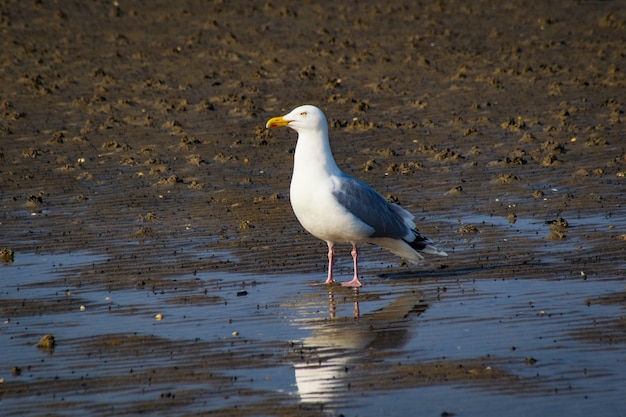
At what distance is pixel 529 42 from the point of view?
22.4m

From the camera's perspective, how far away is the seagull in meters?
10.2

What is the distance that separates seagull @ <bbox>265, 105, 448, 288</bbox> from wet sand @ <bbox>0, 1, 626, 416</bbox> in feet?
1.29

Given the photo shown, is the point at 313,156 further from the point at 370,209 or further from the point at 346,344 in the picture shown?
the point at 346,344

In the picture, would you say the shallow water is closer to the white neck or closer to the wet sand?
the wet sand

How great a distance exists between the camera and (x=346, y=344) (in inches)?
333

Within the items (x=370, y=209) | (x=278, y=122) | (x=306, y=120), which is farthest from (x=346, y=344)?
(x=278, y=122)

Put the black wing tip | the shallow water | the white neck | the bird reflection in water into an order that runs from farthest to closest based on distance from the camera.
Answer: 1. the black wing tip
2. the white neck
3. the bird reflection in water
4. the shallow water

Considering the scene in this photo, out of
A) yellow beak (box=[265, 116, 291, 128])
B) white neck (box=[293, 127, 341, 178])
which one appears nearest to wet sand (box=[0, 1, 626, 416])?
white neck (box=[293, 127, 341, 178])

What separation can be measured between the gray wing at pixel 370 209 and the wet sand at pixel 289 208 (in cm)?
48

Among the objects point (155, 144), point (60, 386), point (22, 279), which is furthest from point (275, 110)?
point (60, 386)

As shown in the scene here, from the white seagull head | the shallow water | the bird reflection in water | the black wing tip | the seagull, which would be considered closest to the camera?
the shallow water

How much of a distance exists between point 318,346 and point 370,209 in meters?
2.30

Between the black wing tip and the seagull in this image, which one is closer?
the seagull

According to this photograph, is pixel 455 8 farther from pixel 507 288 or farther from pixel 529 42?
pixel 507 288
